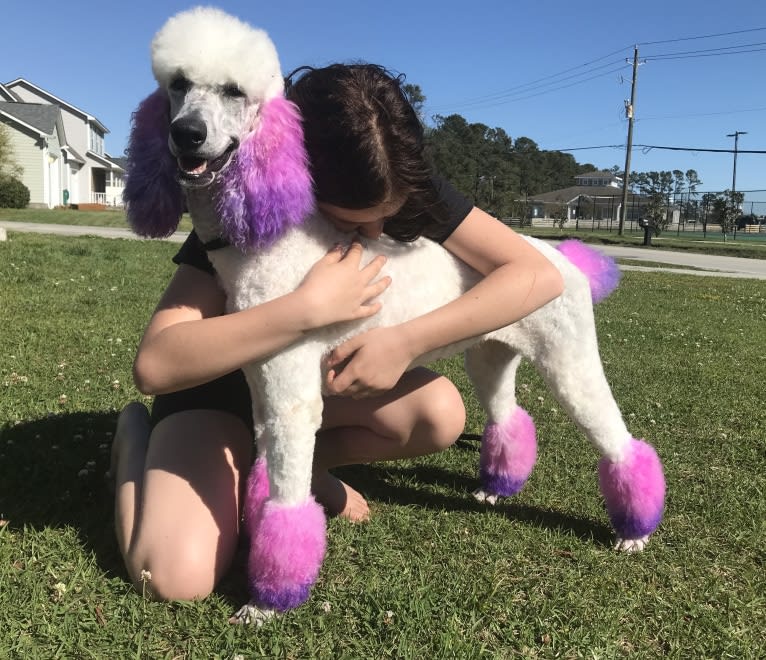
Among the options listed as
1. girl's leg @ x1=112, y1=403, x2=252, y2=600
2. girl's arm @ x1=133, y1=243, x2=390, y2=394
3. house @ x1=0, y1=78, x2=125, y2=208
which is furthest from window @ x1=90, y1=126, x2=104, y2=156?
girl's arm @ x1=133, y1=243, x2=390, y2=394

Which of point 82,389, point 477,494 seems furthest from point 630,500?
point 82,389

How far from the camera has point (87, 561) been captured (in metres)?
2.21

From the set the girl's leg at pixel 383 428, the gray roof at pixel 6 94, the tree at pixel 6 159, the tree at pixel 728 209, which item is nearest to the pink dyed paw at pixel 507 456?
the girl's leg at pixel 383 428

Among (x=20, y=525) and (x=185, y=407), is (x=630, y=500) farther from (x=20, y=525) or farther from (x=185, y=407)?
(x=20, y=525)

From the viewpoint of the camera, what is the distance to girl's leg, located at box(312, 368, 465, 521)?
2.49m

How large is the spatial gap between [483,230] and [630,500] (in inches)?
43.9

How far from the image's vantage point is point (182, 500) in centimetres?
217

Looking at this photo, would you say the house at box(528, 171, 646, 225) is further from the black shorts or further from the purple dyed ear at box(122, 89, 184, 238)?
the purple dyed ear at box(122, 89, 184, 238)

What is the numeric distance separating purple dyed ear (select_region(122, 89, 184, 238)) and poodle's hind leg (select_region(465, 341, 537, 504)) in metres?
1.38

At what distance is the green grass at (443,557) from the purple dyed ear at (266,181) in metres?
1.16

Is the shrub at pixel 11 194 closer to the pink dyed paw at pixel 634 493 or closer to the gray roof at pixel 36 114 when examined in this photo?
the gray roof at pixel 36 114

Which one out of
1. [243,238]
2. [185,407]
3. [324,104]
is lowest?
[185,407]

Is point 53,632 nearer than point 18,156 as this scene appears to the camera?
Yes

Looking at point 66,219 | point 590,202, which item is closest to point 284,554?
point 66,219
